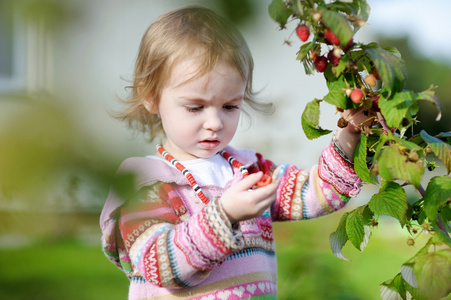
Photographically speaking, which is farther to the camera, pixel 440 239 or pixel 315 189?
pixel 315 189

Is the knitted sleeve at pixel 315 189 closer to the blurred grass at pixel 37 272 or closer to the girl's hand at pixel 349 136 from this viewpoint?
the girl's hand at pixel 349 136

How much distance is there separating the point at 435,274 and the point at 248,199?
0.38 meters

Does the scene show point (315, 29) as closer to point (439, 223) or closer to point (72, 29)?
point (439, 223)

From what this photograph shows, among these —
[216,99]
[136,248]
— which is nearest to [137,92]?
→ [216,99]

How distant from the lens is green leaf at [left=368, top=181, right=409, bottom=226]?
1.02 meters

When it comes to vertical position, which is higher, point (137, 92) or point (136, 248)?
point (137, 92)

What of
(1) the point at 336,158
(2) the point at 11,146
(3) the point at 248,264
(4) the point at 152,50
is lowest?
A: (3) the point at 248,264

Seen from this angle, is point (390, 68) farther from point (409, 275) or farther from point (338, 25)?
point (409, 275)

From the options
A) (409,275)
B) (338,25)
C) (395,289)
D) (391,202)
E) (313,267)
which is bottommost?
(313,267)

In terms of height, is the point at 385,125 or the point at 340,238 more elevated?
the point at 385,125

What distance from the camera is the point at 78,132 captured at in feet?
0.80

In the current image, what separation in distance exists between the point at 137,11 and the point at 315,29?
0.78 meters

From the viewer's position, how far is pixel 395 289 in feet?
3.78

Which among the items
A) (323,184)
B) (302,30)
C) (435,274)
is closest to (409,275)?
(435,274)
